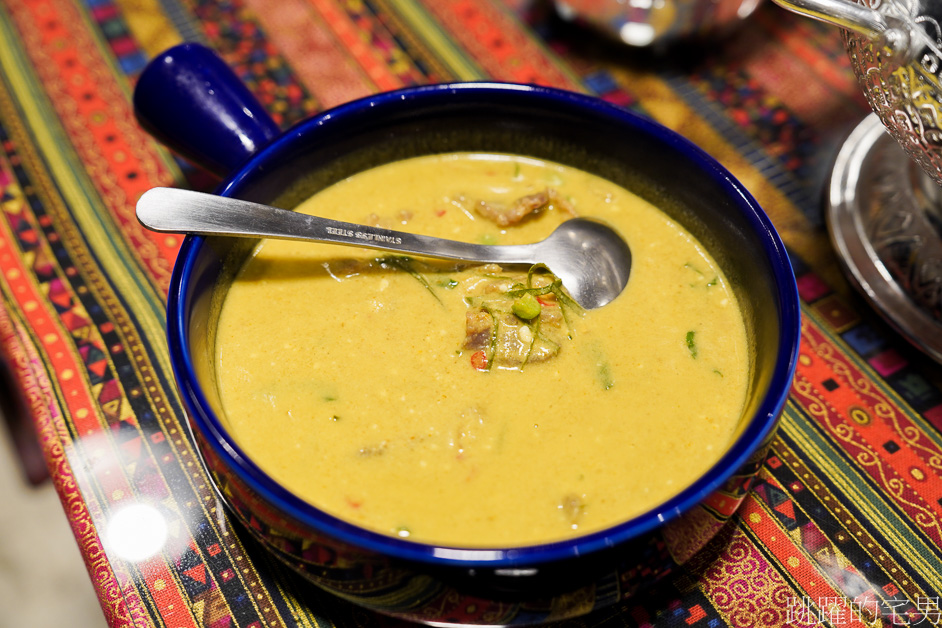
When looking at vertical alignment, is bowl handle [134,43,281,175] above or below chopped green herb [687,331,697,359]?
above

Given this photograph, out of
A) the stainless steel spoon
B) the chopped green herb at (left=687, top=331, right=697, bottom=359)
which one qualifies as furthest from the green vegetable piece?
the chopped green herb at (left=687, top=331, right=697, bottom=359)

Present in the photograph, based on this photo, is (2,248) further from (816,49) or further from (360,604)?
(816,49)

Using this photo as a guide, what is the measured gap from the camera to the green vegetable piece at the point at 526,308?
57.7 inches

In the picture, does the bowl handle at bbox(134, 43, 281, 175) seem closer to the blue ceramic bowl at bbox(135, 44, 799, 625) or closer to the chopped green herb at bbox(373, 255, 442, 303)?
the blue ceramic bowl at bbox(135, 44, 799, 625)

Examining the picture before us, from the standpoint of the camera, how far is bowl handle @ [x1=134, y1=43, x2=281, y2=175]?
63.1 inches

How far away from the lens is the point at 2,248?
69.9 inches

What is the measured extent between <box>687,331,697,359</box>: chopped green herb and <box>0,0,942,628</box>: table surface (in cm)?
26

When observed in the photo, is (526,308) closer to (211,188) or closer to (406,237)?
(406,237)

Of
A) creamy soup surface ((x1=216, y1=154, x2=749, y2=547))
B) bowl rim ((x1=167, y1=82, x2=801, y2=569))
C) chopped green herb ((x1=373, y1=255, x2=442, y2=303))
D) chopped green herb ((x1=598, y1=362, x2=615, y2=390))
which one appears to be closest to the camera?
bowl rim ((x1=167, y1=82, x2=801, y2=569))

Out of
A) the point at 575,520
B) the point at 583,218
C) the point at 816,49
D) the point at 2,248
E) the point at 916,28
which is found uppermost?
the point at 916,28

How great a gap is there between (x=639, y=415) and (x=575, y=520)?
0.79ft

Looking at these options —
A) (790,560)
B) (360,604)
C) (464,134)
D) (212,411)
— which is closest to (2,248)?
(212,411)

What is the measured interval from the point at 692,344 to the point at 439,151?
2.39 feet

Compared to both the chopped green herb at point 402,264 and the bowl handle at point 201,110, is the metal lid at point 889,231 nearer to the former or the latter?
the chopped green herb at point 402,264
